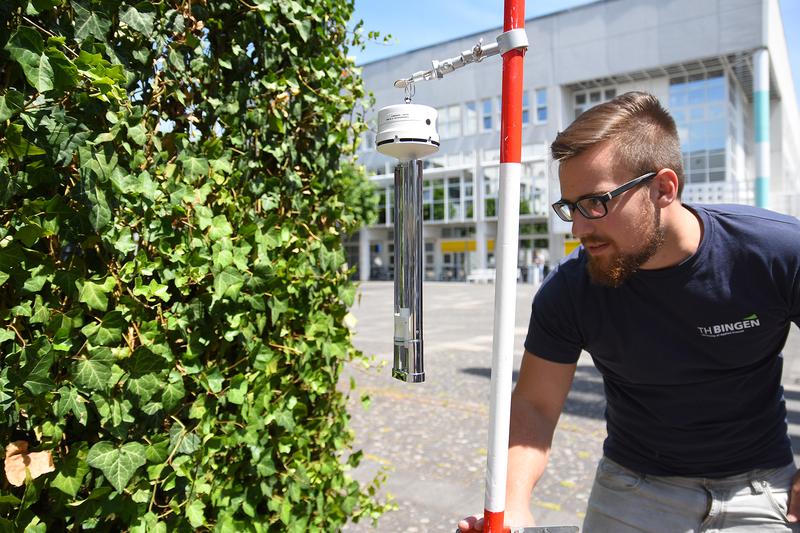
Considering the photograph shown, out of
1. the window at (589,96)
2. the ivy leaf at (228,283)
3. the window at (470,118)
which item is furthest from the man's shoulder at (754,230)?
the window at (470,118)

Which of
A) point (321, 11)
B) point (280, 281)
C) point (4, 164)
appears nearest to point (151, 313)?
point (280, 281)

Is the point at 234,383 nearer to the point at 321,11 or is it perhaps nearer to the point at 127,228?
the point at 127,228

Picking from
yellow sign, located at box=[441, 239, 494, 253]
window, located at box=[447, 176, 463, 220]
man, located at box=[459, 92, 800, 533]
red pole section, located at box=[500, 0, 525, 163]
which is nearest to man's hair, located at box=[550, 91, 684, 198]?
man, located at box=[459, 92, 800, 533]

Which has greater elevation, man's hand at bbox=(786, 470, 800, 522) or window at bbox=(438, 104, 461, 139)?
window at bbox=(438, 104, 461, 139)

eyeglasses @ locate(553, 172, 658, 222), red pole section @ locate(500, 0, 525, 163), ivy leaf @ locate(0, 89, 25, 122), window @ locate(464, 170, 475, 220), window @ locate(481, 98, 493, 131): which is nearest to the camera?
red pole section @ locate(500, 0, 525, 163)

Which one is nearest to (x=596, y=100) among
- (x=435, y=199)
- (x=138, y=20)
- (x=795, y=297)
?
(x=435, y=199)

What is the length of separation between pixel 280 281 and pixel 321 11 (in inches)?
38.0

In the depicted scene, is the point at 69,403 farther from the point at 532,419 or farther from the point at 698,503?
the point at 698,503

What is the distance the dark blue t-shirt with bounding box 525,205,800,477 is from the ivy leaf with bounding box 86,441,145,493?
3.89 ft

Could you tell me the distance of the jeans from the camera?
5.99 feet

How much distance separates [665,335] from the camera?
1878 millimetres

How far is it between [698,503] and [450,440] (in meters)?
3.45

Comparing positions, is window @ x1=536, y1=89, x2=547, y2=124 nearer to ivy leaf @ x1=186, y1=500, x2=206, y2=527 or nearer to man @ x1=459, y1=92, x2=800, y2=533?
man @ x1=459, y1=92, x2=800, y2=533

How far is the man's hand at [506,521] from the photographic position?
1.33 meters
